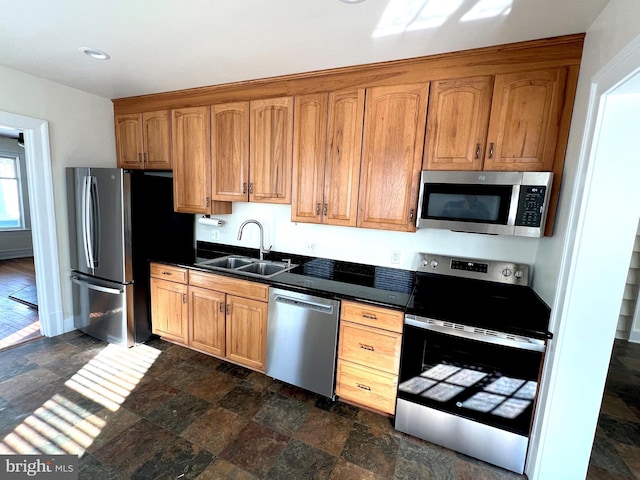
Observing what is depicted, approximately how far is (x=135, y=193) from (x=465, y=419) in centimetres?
314

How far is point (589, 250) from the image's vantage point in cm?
142

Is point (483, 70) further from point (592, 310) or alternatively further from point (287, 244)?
point (287, 244)

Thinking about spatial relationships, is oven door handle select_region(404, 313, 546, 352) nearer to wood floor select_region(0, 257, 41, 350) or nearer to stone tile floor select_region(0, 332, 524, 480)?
stone tile floor select_region(0, 332, 524, 480)

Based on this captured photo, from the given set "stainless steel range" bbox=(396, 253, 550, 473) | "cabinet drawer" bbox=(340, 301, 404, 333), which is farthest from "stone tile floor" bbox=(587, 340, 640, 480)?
"cabinet drawer" bbox=(340, 301, 404, 333)

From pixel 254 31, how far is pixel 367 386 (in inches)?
94.9

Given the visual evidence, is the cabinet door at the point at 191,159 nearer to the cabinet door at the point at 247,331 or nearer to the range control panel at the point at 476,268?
A: the cabinet door at the point at 247,331

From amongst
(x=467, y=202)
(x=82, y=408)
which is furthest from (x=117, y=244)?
(x=467, y=202)

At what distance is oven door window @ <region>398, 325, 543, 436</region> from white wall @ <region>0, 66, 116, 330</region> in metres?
3.47

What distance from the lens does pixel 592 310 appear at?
145 centimetres

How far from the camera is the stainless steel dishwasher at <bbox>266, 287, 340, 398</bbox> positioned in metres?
2.12

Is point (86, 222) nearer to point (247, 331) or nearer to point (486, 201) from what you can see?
point (247, 331)

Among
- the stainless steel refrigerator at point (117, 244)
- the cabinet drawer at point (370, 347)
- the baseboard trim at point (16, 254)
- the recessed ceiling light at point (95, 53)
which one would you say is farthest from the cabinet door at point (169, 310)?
the baseboard trim at point (16, 254)

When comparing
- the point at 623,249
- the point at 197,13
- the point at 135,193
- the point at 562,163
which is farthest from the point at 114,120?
the point at 623,249

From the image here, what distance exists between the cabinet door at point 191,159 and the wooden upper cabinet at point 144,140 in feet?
0.54
